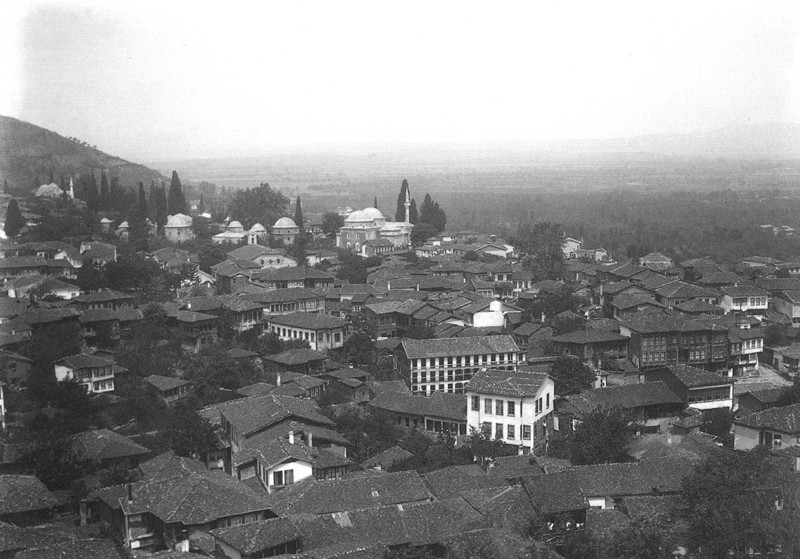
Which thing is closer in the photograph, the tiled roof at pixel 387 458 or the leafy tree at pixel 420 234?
the tiled roof at pixel 387 458

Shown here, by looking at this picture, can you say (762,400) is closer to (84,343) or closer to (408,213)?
(84,343)

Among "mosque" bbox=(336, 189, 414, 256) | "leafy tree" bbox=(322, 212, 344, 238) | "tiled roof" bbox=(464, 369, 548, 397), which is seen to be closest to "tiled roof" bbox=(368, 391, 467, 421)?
"tiled roof" bbox=(464, 369, 548, 397)

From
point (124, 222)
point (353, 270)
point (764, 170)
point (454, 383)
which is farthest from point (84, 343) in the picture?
point (764, 170)

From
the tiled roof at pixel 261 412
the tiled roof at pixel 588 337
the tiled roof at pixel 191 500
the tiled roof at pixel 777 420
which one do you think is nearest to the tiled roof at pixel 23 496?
the tiled roof at pixel 191 500

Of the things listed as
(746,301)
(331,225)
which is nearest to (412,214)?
(331,225)

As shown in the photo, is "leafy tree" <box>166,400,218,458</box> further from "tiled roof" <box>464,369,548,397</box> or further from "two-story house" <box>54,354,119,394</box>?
"tiled roof" <box>464,369,548,397</box>

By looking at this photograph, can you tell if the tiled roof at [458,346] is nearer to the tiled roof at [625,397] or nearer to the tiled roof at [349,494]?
the tiled roof at [625,397]
